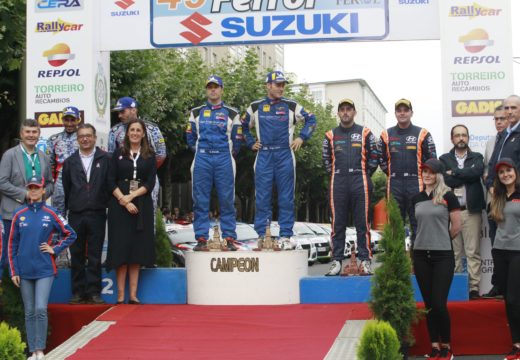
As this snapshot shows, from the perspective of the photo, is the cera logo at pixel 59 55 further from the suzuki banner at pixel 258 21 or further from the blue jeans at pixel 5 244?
the blue jeans at pixel 5 244

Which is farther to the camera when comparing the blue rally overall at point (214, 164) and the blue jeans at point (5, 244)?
the blue rally overall at point (214, 164)

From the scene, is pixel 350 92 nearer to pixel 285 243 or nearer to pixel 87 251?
pixel 285 243

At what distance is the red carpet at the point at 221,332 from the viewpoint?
19.9 feet

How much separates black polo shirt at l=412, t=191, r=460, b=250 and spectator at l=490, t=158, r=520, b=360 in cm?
39

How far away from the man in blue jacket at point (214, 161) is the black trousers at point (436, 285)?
8.31 feet

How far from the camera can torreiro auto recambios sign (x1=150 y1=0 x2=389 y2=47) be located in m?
8.98

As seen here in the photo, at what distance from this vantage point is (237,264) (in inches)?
299

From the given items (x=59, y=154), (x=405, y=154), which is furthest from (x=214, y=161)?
(x=405, y=154)

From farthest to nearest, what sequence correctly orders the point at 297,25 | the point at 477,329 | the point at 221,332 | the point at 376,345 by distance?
1. the point at 297,25
2. the point at 477,329
3. the point at 221,332
4. the point at 376,345

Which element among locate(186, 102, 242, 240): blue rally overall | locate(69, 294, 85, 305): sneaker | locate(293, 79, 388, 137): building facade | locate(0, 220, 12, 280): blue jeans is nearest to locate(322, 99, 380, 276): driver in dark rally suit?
locate(186, 102, 242, 240): blue rally overall

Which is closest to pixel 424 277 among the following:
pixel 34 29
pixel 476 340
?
pixel 476 340

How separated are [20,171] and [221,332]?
2.67 m

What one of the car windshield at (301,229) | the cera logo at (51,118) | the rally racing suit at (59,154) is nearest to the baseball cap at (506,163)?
the rally racing suit at (59,154)

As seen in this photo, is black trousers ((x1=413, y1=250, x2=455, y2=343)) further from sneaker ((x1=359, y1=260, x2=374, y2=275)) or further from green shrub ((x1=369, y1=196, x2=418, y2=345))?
sneaker ((x1=359, y1=260, x2=374, y2=275))
